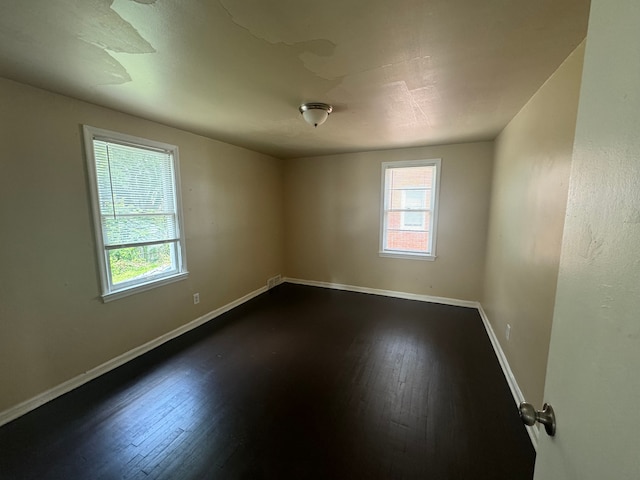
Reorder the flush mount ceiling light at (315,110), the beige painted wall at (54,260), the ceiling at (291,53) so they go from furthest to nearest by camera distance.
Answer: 1. the flush mount ceiling light at (315,110)
2. the beige painted wall at (54,260)
3. the ceiling at (291,53)

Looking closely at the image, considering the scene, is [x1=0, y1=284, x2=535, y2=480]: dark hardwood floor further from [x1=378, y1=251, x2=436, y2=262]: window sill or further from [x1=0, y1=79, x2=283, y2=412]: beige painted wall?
[x1=378, y1=251, x2=436, y2=262]: window sill

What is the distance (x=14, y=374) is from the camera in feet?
6.02

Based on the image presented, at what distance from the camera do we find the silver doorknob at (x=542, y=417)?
68cm

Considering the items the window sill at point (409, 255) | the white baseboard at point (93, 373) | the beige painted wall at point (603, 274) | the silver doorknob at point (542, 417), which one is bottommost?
the white baseboard at point (93, 373)

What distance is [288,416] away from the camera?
1.85m

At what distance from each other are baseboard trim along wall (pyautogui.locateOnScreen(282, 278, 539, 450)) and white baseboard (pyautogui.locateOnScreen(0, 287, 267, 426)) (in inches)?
77.7

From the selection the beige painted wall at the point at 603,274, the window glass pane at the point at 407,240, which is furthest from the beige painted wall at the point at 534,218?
the window glass pane at the point at 407,240

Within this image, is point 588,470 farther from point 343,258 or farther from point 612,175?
point 343,258

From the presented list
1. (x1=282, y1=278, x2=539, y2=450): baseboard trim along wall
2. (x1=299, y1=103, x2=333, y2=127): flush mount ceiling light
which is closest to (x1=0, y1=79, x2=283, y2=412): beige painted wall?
(x1=299, y1=103, x2=333, y2=127): flush mount ceiling light

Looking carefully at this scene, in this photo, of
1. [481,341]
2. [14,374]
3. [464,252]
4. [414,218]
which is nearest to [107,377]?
[14,374]

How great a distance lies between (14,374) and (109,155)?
5.82ft

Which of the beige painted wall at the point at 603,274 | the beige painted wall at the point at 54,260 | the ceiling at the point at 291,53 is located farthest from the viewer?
the beige painted wall at the point at 54,260

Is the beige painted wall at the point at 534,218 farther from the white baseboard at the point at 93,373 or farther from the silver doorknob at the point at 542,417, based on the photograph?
the white baseboard at the point at 93,373

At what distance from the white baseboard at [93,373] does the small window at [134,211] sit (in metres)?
0.59
